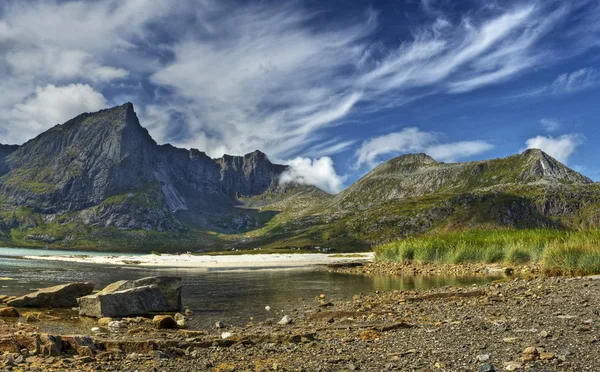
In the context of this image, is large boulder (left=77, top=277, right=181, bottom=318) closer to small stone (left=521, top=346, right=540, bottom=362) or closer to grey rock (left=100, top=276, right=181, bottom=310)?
grey rock (left=100, top=276, right=181, bottom=310)

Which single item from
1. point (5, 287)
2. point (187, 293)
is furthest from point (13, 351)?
point (5, 287)

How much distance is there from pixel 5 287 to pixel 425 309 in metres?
34.8

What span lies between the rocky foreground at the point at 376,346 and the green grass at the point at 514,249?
12.5 meters

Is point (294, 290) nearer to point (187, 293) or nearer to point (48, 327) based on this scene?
point (187, 293)

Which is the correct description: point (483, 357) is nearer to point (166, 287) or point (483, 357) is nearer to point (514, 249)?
point (166, 287)

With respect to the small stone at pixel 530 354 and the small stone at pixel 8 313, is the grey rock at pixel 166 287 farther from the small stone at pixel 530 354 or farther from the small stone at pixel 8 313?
the small stone at pixel 530 354

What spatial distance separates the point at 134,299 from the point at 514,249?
35.3 metres

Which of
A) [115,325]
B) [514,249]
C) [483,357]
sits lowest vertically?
[115,325]

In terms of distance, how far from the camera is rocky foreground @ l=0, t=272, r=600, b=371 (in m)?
9.07

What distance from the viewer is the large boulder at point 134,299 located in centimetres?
2188

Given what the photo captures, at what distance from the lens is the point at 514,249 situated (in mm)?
40531

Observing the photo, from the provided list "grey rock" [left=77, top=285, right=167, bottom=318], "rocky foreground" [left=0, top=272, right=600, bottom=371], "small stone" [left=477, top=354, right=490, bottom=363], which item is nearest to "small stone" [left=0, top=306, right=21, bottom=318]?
"grey rock" [left=77, top=285, right=167, bottom=318]

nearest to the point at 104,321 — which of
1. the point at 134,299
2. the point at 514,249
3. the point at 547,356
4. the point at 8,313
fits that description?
the point at 134,299

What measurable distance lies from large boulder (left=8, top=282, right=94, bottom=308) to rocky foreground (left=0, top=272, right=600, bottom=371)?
9.49m
